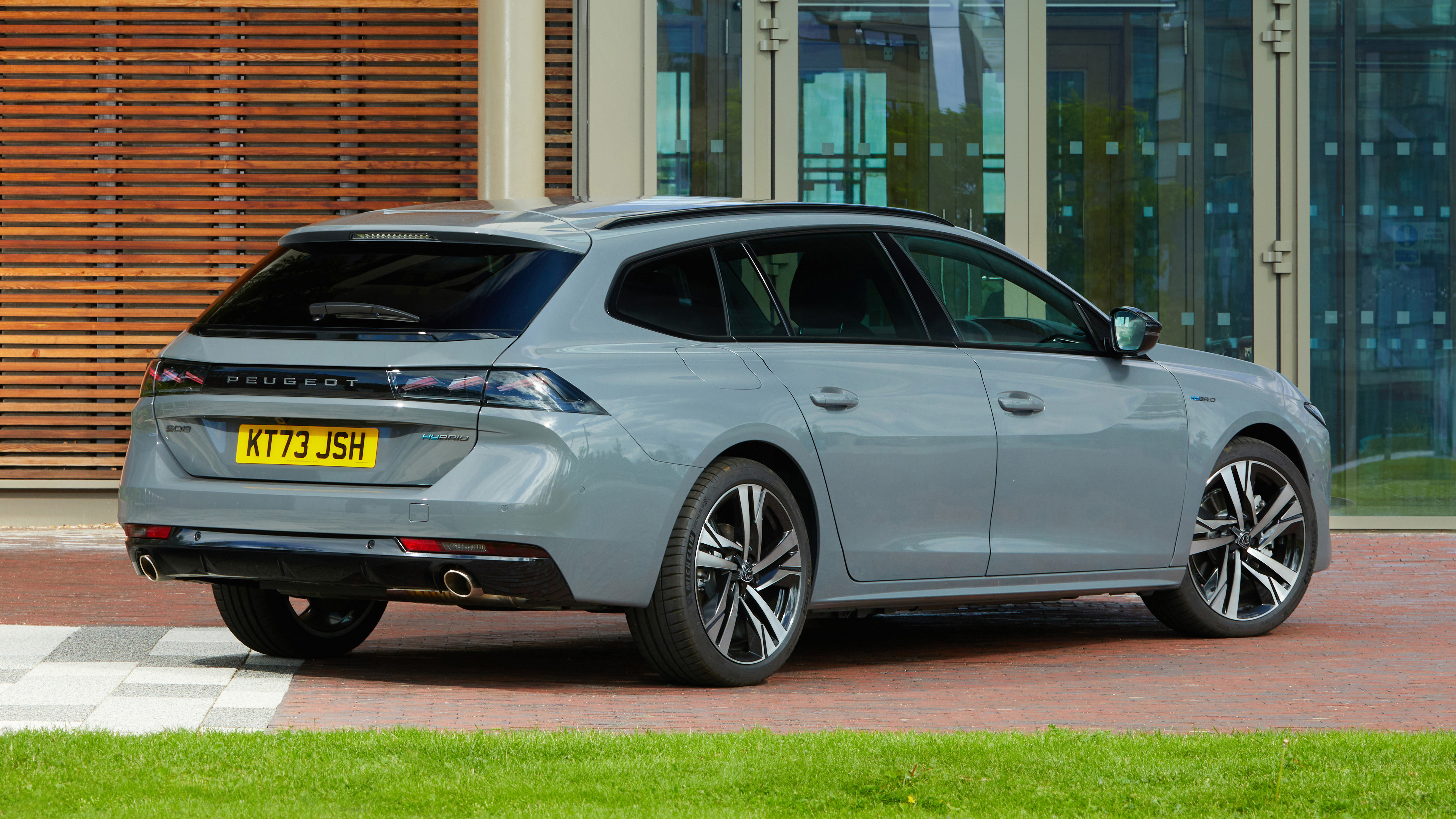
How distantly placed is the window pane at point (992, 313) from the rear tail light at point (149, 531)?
2796 mm

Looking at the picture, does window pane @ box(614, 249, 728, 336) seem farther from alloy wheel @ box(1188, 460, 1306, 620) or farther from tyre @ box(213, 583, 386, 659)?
alloy wheel @ box(1188, 460, 1306, 620)

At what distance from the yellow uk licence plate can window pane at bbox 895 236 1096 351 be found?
2277 millimetres

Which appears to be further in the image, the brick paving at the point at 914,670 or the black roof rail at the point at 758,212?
the black roof rail at the point at 758,212

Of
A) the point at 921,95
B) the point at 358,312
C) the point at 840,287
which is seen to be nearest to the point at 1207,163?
the point at 921,95

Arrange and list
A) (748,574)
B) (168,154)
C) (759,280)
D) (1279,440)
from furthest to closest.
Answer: (168,154)
(1279,440)
(759,280)
(748,574)

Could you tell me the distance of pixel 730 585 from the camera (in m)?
6.24

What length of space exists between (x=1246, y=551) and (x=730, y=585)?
2.69 meters

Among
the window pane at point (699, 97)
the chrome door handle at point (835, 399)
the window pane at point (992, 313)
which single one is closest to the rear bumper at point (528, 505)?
the chrome door handle at point (835, 399)

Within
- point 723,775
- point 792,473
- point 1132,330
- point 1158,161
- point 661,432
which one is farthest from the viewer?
point 1158,161

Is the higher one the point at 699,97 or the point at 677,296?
the point at 699,97

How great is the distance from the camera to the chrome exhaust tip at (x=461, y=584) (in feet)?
18.9

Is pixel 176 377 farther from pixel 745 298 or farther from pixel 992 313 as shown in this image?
pixel 992 313

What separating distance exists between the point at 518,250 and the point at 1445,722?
3138mm

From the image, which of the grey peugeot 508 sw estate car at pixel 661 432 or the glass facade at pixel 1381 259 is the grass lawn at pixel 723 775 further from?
the glass facade at pixel 1381 259
